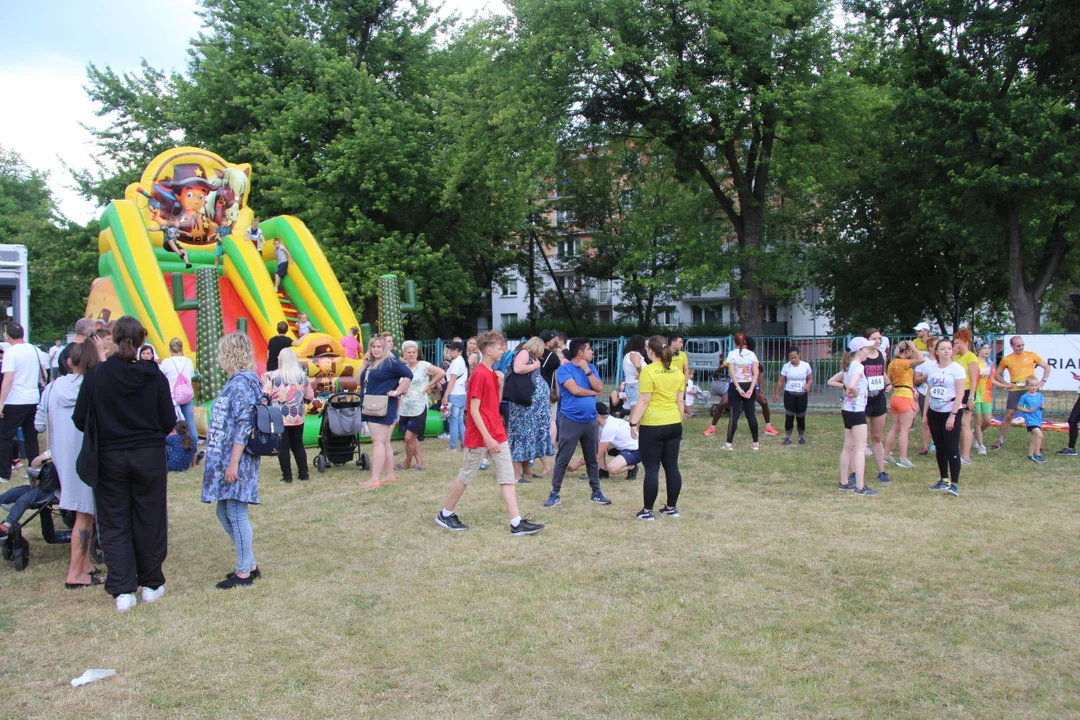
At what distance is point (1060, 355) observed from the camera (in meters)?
15.3

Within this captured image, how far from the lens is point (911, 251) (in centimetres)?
2931

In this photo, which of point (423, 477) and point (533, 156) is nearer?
point (423, 477)

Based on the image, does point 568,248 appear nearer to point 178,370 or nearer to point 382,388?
point 178,370

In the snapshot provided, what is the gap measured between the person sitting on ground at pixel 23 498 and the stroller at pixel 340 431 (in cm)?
407

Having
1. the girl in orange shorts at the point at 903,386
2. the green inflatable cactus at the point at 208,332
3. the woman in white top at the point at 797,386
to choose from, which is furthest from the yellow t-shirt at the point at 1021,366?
the green inflatable cactus at the point at 208,332

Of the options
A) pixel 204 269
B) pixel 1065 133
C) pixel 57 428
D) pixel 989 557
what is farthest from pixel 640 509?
pixel 1065 133

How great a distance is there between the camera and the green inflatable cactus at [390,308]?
14.8 metres

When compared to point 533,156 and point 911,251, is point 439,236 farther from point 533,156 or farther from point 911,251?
point 911,251

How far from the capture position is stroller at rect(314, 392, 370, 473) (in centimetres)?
1001

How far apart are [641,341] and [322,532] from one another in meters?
4.18

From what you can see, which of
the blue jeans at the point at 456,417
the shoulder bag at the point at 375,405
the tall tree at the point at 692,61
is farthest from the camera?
the tall tree at the point at 692,61

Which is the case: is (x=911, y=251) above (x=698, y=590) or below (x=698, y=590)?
above

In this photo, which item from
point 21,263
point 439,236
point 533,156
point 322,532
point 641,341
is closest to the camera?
point 322,532

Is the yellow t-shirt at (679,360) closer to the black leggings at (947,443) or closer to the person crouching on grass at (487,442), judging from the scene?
the black leggings at (947,443)
